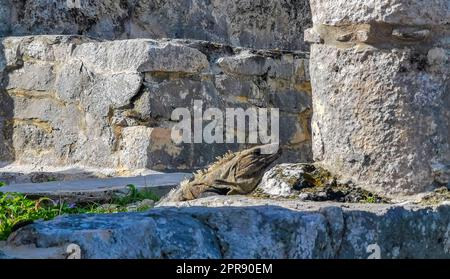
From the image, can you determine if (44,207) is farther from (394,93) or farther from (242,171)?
(394,93)

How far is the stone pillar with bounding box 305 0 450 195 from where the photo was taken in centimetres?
455

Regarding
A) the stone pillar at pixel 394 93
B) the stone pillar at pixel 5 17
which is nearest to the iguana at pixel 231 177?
the stone pillar at pixel 394 93

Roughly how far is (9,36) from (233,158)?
3.20 meters

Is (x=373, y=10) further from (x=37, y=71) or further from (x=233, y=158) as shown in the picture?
(x=37, y=71)

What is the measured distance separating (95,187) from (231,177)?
4.85 ft

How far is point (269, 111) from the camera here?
794 centimetres

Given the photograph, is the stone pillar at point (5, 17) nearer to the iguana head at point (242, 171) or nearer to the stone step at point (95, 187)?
the stone step at point (95, 187)

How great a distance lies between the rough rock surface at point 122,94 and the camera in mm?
7102

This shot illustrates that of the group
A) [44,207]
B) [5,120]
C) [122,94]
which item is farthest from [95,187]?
[5,120]

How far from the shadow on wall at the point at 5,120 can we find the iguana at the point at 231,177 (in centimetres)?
249

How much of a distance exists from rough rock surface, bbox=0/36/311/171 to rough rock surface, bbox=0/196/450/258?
2.68 m

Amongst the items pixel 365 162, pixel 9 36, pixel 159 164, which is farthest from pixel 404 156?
pixel 9 36

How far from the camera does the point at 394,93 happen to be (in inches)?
180

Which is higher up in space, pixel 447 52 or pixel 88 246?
pixel 447 52
